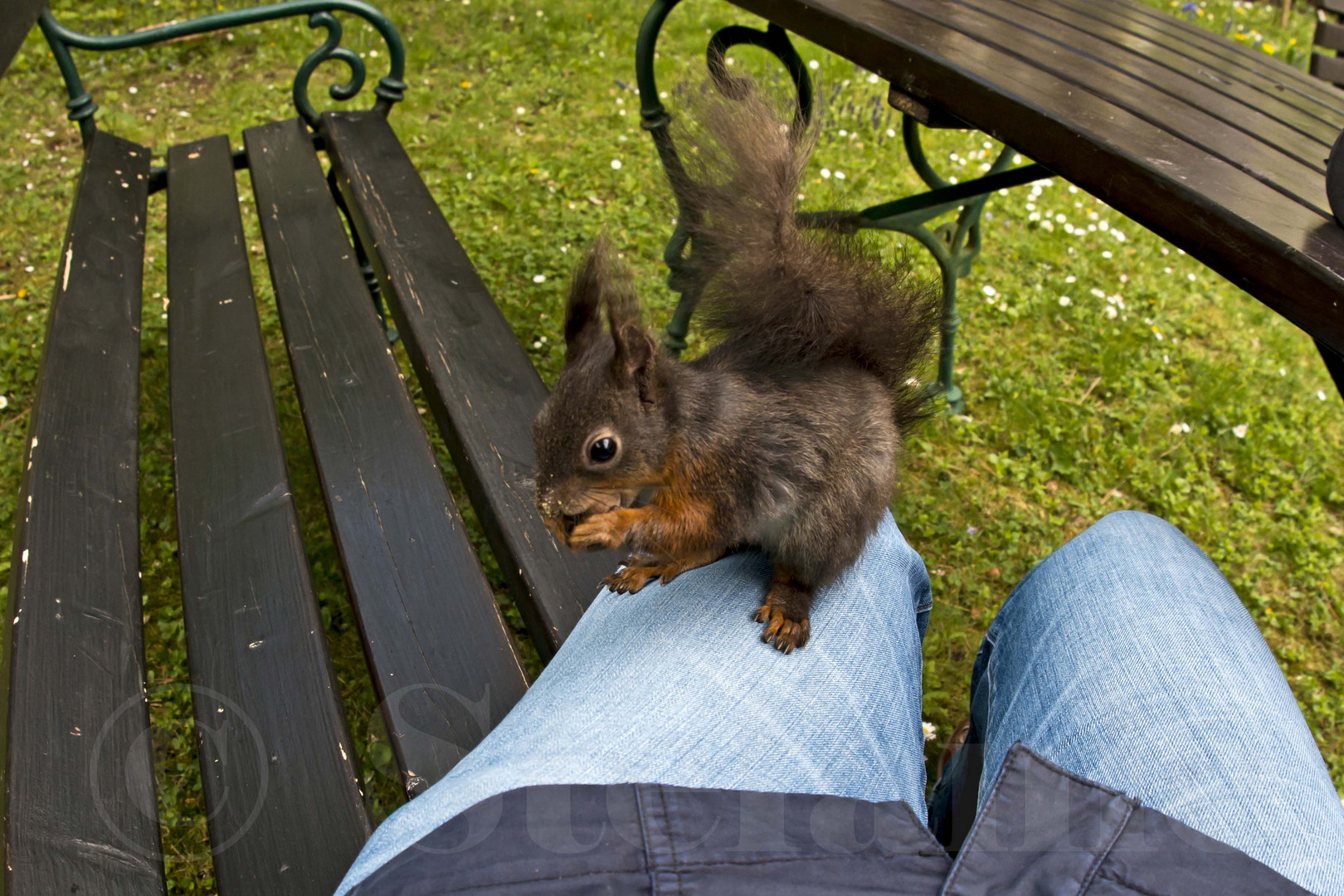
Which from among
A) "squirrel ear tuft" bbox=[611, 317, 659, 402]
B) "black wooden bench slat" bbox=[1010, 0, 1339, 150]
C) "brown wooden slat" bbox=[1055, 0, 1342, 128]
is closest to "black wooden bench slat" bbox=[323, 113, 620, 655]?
"squirrel ear tuft" bbox=[611, 317, 659, 402]

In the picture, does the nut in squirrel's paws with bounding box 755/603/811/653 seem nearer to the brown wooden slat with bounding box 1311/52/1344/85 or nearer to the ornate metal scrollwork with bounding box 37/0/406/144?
the ornate metal scrollwork with bounding box 37/0/406/144

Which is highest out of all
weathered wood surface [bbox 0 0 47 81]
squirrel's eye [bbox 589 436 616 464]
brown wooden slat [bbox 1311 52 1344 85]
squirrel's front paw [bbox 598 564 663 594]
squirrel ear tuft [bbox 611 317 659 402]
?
brown wooden slat [bbox 1311 52 1344 85]

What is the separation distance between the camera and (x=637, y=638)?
110cm

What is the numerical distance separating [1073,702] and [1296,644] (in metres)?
1.46

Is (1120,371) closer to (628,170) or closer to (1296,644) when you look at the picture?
(1296,644)

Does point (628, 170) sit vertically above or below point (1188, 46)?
below

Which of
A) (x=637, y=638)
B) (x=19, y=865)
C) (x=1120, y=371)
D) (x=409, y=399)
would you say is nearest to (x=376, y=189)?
(x=409, y=399)

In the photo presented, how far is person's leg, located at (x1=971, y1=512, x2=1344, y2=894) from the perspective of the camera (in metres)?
1.01

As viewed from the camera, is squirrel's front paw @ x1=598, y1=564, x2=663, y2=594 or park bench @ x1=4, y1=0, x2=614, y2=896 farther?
squirrel's front paw @ x1=598, y1=564, x2=663, y2=594

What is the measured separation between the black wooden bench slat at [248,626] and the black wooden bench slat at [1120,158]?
1.13 metres

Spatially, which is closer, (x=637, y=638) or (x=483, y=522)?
(x=637, y=638)

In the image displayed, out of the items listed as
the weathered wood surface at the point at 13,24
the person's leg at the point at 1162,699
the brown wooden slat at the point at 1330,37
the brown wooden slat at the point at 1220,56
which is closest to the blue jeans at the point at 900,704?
the person's leg at the point at 1162,699

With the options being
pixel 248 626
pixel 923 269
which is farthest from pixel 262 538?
pixel 923 269

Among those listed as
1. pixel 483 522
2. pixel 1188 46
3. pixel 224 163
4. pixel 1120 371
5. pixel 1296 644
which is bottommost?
pixel 1296 644
